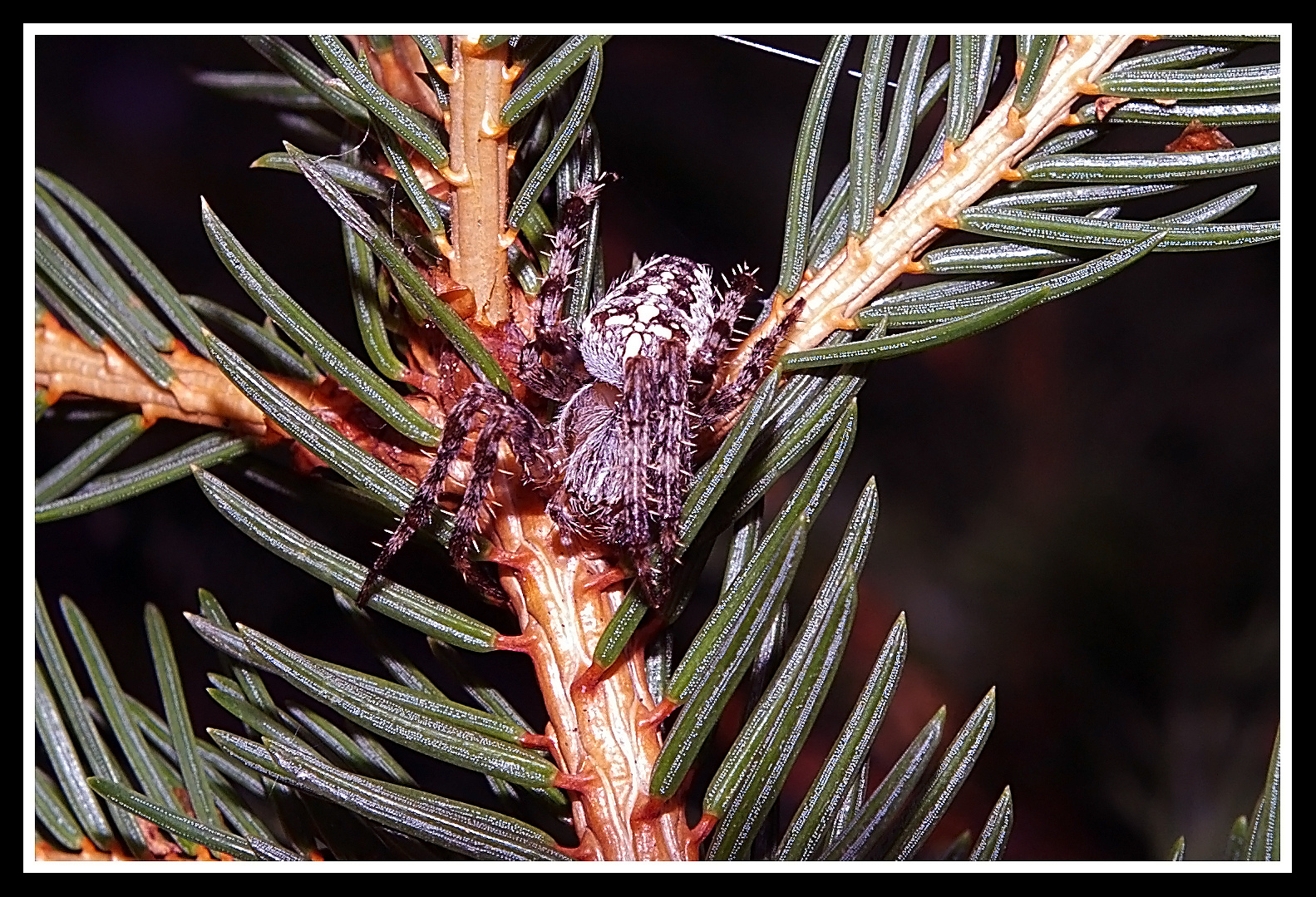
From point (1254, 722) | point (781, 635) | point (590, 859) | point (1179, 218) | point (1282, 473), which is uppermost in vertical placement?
Answer: point (1179, 218)

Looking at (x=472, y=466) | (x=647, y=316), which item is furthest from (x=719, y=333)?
(x=472, y=466)

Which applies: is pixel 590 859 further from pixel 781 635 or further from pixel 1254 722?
pixel 1254 722

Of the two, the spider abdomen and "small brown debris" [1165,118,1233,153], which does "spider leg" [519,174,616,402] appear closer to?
the spider abdomen

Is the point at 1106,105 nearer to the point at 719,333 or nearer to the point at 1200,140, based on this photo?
the point at 1200,140

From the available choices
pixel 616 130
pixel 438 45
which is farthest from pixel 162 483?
pixel 616 130

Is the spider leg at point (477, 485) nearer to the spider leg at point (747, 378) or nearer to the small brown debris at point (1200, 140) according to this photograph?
the spider leg at point (747, 378)

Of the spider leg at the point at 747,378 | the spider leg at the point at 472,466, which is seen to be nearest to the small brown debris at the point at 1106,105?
the spider leg at the point at 747,378

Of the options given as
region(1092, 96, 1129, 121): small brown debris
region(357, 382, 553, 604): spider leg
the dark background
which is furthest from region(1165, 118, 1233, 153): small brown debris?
region(357, 382, 553, 604): spider leg

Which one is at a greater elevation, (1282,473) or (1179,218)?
(1179,218)
